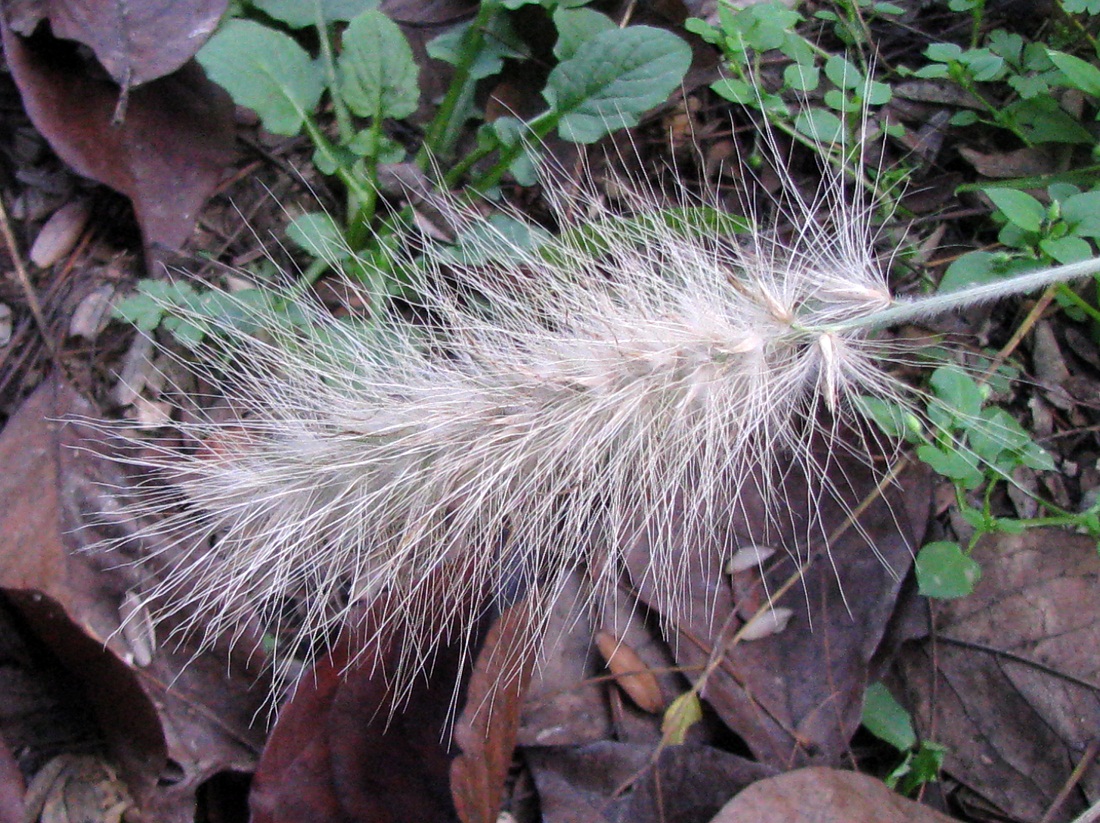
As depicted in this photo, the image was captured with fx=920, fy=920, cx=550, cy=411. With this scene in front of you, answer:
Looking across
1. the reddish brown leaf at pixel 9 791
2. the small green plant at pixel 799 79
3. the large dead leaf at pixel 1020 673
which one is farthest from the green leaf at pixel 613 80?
the reddish brown leaf at pixel 9 791

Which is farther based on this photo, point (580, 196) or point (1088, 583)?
point (580, 196)

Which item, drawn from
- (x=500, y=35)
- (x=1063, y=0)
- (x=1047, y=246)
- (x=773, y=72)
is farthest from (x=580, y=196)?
(x=1063, y=0)

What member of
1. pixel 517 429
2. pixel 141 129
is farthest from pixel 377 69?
pixel 517 429

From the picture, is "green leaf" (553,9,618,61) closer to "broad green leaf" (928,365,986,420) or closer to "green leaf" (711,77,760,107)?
"green leaf" (711,77,760,107)

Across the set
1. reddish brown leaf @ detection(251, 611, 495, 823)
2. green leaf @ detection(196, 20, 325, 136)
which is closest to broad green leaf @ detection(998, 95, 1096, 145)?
green leaf @ detection(196, 20, 325, 136)

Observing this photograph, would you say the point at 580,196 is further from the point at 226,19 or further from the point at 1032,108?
the point at 1032,108

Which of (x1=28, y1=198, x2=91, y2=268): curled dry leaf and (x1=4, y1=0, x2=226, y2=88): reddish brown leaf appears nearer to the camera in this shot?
(x1=4, y1=0, x2=226, y2=88): reddish brown leaf
